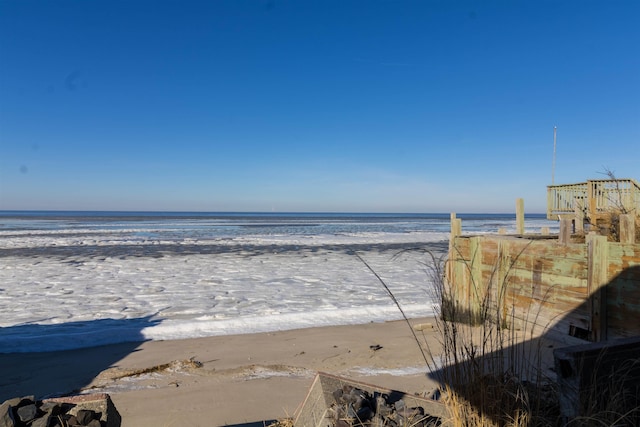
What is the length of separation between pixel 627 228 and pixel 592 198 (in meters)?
4.22

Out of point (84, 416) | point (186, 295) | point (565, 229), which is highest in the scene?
point (565, 229)

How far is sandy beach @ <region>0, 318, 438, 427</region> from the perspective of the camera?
4.17 meters

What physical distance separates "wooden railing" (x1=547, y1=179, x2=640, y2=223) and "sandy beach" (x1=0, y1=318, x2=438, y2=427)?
4.96 metres

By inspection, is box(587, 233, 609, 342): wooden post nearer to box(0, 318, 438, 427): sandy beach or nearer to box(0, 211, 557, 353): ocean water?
box(0, 211, 557, 353): ocean water

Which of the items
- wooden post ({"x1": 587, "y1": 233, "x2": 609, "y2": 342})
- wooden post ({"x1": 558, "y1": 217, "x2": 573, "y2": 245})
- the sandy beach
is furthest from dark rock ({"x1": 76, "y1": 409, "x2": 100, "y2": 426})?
wooden post ({"x1": 558, "y1": 217, "x2": 573, "y2": 245})

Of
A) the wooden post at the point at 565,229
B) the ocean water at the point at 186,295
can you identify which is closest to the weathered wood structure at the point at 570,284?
the wooden post at the point at 565,229

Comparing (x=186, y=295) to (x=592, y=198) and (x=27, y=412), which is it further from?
(x=592, y=198)

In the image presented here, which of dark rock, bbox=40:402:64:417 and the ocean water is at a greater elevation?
dark rock, bbox=40:402:64:417

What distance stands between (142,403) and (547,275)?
504 cm

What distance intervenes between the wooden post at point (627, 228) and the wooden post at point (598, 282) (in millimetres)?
207

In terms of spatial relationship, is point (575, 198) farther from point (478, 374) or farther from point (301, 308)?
point (478, 374)

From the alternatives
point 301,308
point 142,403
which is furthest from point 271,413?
point 301,308

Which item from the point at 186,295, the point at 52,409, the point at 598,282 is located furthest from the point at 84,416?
the point at 186,295

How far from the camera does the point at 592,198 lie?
8883 mm
